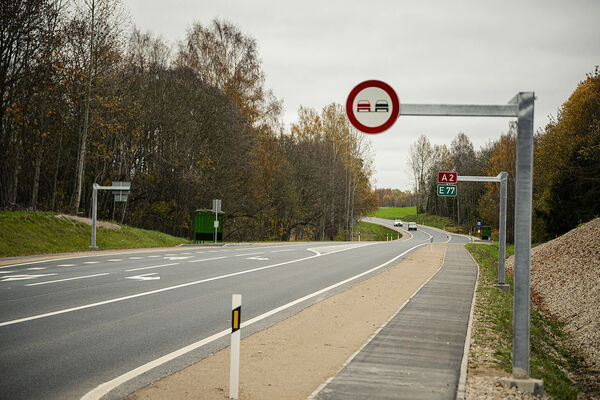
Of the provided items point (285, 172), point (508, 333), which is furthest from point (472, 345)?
point (285, 172)

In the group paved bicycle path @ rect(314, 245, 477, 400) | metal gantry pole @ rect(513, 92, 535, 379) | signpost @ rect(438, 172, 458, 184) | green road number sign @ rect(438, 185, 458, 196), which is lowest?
paved bicycle path @ rect(314, 245, 477, 400)

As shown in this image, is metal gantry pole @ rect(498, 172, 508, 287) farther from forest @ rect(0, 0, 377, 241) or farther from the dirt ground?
forest @ rect(0, 0, 377, 241)

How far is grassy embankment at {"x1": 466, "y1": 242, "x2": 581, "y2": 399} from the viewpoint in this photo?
708 cm

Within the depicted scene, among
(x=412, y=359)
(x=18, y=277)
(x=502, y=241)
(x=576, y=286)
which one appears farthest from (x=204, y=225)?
(x=412, y=359)

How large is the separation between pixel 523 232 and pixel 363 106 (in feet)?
7.20

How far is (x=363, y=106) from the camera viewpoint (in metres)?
5.72

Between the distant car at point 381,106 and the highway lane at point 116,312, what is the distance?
12.7ft

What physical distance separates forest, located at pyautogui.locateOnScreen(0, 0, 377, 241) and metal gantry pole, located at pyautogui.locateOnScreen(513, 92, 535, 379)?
1011 inches

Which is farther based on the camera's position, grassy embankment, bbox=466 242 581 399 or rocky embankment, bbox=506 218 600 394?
rocky embankment, bbox=506 218 600 394

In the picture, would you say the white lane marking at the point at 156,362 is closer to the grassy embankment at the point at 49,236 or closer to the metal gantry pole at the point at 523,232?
the metal gantry pole at the point at 523,232

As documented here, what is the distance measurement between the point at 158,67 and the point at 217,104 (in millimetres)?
5174

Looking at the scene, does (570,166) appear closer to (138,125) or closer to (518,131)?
(138,125)

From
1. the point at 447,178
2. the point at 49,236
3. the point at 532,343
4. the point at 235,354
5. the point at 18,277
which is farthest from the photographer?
the point at 49,236

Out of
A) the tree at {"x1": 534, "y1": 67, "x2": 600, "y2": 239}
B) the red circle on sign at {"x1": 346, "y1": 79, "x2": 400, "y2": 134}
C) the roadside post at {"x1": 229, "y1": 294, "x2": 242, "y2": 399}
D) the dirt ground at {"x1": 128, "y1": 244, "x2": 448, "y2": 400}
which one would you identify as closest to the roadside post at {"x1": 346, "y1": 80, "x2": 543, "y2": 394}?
the red circle on sign at {"x1": 346, "y1": 79, "x2": 400, "y2": 134}
